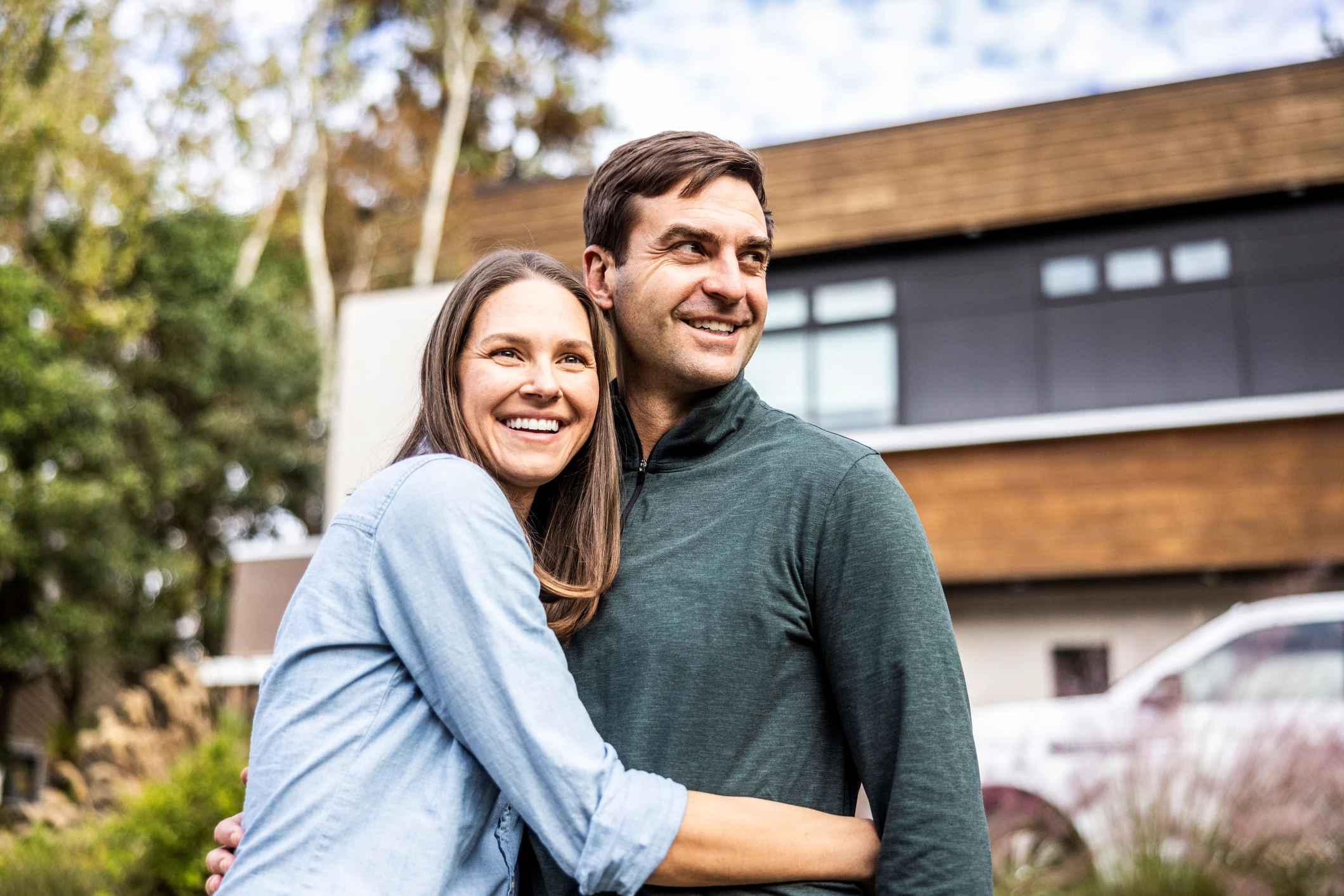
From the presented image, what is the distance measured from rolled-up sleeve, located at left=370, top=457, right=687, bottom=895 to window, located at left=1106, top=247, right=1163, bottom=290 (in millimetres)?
10721

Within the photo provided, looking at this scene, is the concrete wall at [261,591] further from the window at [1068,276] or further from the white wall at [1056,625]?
the window at [1068,276]

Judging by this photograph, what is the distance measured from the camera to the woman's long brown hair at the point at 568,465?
2.08 metres

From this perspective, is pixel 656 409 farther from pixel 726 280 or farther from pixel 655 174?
pixel 655 174

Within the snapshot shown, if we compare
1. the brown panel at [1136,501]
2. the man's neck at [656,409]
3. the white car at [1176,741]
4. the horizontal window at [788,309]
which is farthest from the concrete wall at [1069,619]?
the man's neck at [656,409]

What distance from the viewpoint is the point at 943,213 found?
11867 mm

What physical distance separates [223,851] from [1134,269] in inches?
432

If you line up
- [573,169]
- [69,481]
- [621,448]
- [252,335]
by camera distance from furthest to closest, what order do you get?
1. [573,169]
2. [252,335]
3. [69,481]
4. [621,448]

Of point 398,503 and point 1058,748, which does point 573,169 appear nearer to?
point 1058,748

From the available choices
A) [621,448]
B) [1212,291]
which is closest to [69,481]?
[1212,291]

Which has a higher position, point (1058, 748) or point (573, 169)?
point (573, 169)

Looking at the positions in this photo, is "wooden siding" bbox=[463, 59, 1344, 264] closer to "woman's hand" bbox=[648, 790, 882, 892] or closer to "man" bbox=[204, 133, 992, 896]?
"man" bbox=[204, 133, 992, 896]

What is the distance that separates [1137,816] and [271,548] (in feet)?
34.3

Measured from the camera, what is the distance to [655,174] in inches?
94.3

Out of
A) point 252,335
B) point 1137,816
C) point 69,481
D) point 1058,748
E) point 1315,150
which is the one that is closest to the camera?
point 1137,816
